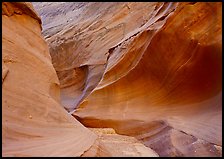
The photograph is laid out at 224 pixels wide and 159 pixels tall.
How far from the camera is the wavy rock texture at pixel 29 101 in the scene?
8.77 feet

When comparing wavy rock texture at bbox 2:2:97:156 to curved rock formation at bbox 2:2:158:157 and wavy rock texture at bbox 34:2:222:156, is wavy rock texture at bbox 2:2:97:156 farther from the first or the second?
wavy rock texture at bbox 34:2:222:156

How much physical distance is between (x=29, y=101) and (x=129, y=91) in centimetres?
299

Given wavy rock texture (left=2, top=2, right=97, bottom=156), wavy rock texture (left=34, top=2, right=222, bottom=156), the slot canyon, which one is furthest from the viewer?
wavy rock texture (left=34, top=2, right=222, bottom=156)

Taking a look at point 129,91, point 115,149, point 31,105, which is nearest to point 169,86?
point 129,91

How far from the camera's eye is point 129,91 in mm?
5848

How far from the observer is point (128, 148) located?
401 centimetres

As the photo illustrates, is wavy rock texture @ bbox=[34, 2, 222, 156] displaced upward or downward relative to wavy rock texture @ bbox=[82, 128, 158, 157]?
upward

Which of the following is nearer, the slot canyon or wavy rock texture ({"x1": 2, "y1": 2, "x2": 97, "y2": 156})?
wavy rock texture ({"x1": 2, "y1": 2, "x2": 97, "y2": 156})

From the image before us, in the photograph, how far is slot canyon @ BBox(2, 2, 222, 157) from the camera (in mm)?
2961

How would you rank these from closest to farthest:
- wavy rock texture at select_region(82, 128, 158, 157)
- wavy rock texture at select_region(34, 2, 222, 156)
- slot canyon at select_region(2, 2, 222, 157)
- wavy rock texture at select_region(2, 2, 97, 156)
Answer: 1. wavy rock texture at select_region(2, 2, 97, 156)
2. slot canyon at select_region(2, 2, 222, 157)
3. wavy rock texture at select_region(82, 128, 158, 157)
4. wavy rock texture at select_region(34, 2, 222, 156)

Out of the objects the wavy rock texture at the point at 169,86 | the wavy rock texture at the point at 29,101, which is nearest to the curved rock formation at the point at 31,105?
the wavy rock texture at the point at 29,101

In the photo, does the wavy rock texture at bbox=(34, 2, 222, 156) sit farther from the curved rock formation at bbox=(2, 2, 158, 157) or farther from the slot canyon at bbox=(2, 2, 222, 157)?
the curved rock formation at bbox=(2, 2, 158, 157)

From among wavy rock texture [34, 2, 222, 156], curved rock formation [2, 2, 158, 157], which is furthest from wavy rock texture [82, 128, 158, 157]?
wavy rock texture [34, 2, 222, 156]

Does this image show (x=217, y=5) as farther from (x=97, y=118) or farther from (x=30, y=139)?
(x=30, y=139)
